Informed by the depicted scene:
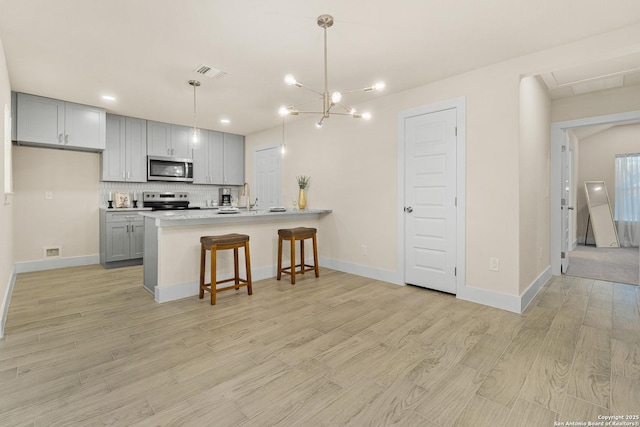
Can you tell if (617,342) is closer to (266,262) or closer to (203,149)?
(266,262)

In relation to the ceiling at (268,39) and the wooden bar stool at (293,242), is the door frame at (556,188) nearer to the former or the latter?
the ceiling at (268,39)

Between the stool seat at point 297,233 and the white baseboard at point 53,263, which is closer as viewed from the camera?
the stool seat at point 297,233

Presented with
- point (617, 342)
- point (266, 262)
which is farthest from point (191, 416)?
point (617, 342)

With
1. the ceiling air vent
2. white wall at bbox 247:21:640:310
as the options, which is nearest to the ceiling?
the ceiling air vent

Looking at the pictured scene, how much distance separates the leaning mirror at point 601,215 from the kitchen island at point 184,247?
7146mm

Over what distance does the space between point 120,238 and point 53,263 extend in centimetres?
106

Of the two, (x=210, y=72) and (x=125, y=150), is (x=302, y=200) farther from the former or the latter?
(x=125, y=150)

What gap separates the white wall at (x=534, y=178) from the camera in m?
3.04

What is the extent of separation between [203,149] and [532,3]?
18.2 ft

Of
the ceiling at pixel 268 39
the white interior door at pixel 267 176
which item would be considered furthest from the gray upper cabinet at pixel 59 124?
the white interior door at pixel 267 176

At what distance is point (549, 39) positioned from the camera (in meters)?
2.60

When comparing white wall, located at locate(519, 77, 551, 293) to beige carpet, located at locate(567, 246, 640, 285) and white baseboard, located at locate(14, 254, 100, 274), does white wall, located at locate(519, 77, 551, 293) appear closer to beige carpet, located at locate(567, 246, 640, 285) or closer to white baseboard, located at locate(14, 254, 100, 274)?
beige carpet, located at locate(567, 246, 640, 285)

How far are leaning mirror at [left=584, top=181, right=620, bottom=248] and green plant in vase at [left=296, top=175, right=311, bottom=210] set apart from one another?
6514 mm

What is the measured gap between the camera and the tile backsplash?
5270 millimetres
